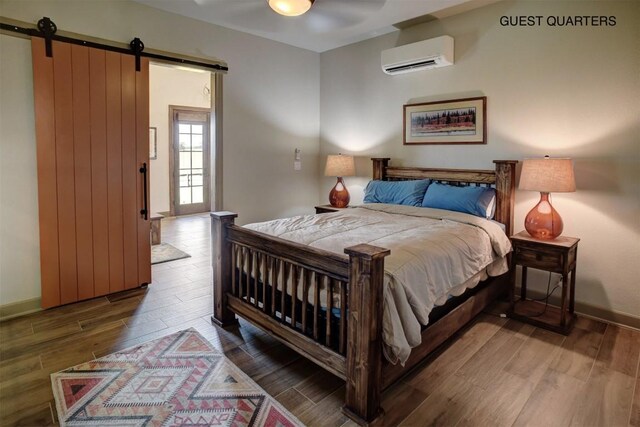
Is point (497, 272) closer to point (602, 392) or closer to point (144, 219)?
point (602, 392)

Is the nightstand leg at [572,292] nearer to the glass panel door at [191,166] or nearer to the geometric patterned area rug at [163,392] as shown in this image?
the geometric patterned area rug at [163,392]

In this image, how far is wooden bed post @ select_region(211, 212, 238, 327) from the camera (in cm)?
286

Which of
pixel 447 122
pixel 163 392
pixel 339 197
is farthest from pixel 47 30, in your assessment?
pixel 447 122

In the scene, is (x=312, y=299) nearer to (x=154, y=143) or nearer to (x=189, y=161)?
(x=154, y=143)

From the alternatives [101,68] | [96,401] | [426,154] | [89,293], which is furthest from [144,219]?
[426,154]

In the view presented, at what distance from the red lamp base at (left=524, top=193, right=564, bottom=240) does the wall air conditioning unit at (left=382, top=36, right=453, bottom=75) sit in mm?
1625

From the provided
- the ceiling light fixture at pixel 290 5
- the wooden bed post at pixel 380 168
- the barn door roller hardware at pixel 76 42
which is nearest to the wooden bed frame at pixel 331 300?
the wooden bed post at pixel 380 168

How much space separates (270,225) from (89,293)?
1.84m

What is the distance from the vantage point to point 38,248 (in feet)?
10.3

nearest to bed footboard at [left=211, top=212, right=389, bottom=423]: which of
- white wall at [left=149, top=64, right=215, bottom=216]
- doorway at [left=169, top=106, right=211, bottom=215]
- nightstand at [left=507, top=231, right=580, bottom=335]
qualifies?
nightstand at [left=507, top=231, right=580, bottom=335]

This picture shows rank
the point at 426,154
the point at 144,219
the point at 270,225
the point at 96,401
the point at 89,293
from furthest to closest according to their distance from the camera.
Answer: the point at 426,154 < the point at 144,219 < the point at 89,293 < the point at 270,225 < the point at 96,401

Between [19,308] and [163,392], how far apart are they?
185 centimetres

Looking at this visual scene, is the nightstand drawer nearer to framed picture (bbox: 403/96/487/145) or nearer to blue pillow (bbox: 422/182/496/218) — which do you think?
blue pillow (bbox: 422/182/496/218)

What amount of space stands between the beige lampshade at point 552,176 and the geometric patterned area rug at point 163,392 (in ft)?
7.82
